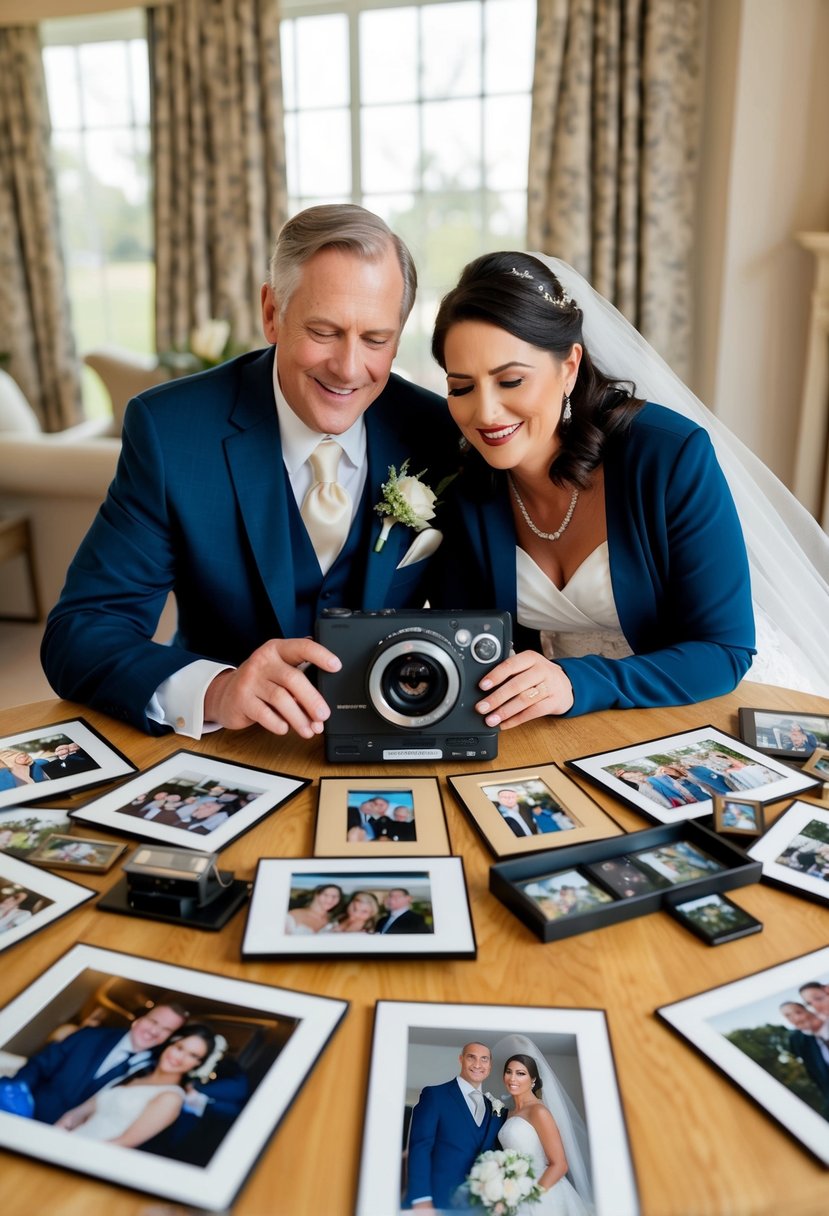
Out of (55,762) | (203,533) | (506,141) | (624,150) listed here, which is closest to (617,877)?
(55,762)

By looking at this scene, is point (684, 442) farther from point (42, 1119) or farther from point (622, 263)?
point (622, 263)

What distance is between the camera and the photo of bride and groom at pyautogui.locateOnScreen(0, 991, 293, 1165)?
0.74 metres

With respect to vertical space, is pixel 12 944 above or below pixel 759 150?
below

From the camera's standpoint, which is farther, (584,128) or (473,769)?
(584,128)

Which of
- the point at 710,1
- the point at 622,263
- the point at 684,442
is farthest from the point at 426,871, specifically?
the point at 710,1

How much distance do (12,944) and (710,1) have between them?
17.6 ft

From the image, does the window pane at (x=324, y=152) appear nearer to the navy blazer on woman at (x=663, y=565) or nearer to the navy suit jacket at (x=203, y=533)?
the navy suit jacket at (x=203, y=533)

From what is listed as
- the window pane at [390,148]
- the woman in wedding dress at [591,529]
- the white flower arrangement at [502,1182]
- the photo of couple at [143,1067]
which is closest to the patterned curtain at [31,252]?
the window pane at [390,148]

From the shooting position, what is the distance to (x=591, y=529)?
185 centimetres

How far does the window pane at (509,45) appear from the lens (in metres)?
5.37

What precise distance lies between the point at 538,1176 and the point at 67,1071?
0.40 meters

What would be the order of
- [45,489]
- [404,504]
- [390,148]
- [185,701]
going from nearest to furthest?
[185,701]
[404,504]
[45,489]
[390,148]

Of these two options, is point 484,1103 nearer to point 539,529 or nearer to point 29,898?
point 29,898

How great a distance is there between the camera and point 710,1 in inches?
184
